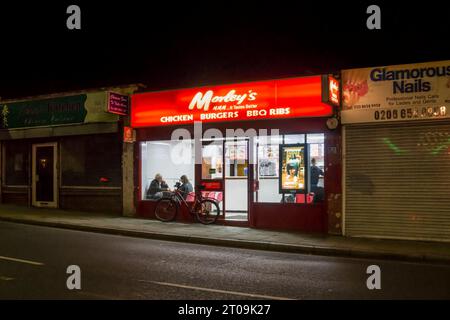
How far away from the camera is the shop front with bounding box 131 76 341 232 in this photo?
1379 centimetres

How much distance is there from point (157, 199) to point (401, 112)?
331 inches

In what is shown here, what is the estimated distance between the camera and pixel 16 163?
20047 mm

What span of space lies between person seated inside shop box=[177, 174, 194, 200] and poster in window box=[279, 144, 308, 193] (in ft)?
10.6

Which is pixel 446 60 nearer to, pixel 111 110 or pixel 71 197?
pixel 111 110

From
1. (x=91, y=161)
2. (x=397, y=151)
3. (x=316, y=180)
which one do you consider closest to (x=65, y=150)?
(x=91, y=161)

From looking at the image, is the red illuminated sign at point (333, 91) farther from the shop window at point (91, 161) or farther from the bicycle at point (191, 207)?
the shop window at point (91, 161)

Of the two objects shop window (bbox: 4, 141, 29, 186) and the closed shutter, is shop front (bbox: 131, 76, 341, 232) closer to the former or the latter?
the closed shutter

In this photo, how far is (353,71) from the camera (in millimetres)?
13297

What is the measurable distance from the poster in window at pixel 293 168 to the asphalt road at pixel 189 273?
3.56m

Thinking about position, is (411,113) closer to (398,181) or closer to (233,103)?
(398,181)

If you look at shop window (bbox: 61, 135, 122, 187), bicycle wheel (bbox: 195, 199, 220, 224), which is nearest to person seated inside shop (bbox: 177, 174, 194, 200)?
bicycle wheel (bbox: 195, 199, 220, 224)
